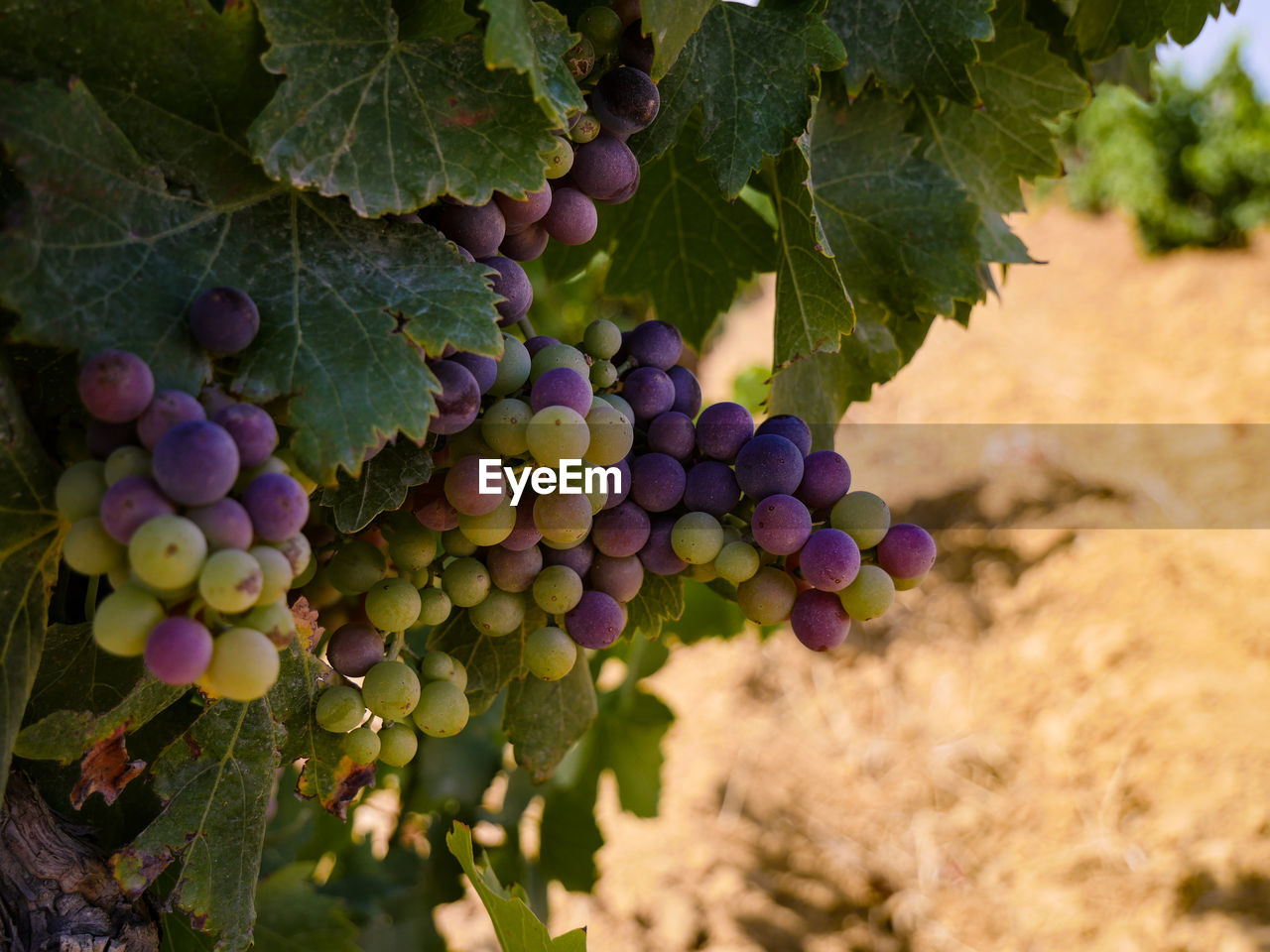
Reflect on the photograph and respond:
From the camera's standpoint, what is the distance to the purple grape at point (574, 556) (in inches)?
23.0

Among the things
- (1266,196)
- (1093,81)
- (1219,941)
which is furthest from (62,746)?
(1266,196)

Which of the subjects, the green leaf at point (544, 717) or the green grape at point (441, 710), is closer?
the green grape at point (441, 710)

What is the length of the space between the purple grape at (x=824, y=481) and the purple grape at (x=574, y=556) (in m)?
0.13

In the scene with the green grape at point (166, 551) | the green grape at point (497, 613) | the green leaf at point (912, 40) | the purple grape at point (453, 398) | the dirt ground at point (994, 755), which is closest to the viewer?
the green grape at point (166, 551)

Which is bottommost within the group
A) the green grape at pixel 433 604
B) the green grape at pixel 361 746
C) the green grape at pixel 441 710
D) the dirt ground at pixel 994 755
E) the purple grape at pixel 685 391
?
the dirt ground at pixel 994 755

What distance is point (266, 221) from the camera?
49 cm

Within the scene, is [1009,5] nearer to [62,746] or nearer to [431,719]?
[431,719]

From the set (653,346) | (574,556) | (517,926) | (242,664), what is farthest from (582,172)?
(517,926)

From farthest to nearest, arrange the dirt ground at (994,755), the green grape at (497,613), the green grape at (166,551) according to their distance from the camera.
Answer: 1. the dirt ground at (994,755)
2. the green grape at (497,613)
3. the green grape at (166,551)

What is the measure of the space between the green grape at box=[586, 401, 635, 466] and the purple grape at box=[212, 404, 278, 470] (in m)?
0.17

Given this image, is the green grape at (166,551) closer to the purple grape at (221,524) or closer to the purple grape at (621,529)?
the purple grape at (221,524)

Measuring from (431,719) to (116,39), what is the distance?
374 mm

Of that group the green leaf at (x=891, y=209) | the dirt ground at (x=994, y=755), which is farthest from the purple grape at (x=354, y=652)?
the dirt ground at (x=994, y=755)

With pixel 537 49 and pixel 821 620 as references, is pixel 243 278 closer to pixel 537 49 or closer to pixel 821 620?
pixel 537 49
